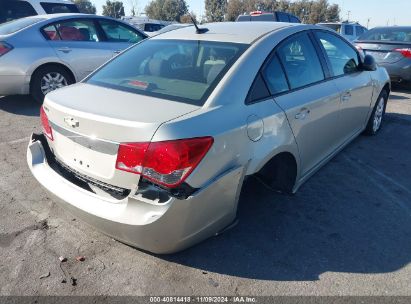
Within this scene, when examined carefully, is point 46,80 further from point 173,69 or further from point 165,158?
point 165,158

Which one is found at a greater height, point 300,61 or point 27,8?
point 27,8

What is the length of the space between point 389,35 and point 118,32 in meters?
6.44

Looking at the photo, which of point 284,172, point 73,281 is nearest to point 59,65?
point 284,172

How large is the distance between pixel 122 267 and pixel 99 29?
222 inches

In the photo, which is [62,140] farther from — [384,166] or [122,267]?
[384,166]

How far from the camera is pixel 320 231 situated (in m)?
3.02

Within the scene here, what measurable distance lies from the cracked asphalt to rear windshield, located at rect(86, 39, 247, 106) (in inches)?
44.2

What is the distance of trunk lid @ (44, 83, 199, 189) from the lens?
2.17 metres

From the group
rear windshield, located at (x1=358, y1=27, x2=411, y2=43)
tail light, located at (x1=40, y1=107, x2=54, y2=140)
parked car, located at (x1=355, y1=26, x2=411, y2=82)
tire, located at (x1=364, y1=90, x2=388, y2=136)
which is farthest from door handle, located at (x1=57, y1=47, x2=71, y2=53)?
rear windshield, located at (x1=358, y1=27, x2=411, y2=43)

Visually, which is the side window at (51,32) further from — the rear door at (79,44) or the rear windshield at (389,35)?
the rear windshield at (389,35)

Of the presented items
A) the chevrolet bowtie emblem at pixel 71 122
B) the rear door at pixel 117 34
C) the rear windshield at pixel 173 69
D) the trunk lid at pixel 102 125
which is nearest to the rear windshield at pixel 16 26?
the rear door at pixel 117 34

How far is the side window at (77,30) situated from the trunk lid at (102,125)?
14.4 ft

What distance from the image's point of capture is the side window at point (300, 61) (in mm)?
3092

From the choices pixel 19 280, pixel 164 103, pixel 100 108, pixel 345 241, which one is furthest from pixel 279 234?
pixel 19 280
